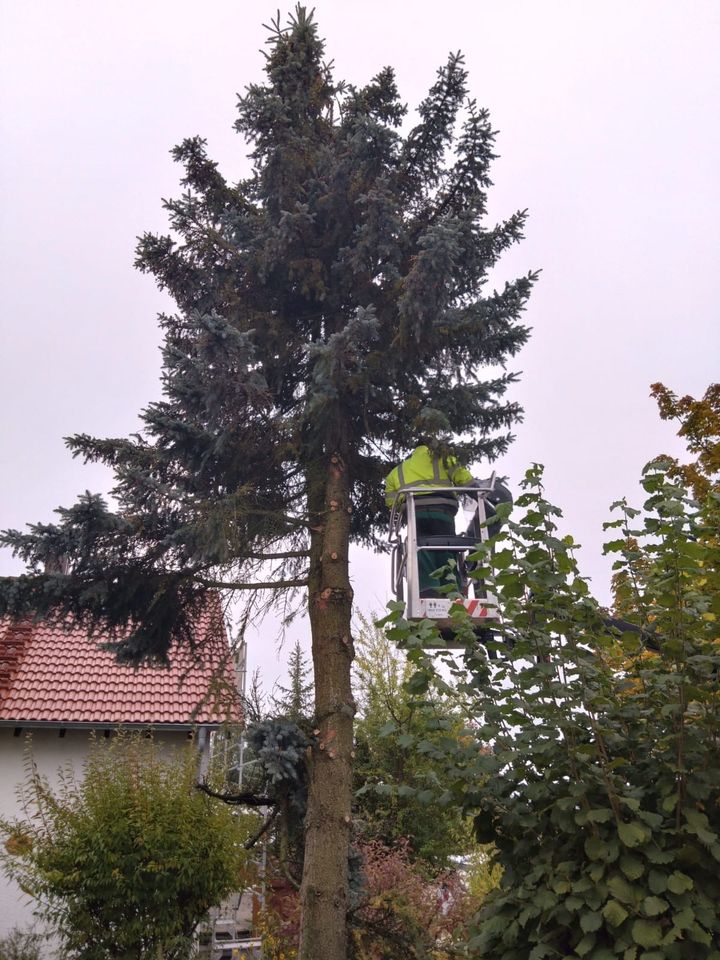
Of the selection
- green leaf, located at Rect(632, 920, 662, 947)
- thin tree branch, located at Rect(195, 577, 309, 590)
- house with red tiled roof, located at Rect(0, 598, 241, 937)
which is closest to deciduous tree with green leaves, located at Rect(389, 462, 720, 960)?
green leaf, located at Rect(632, 920, 662, 947)

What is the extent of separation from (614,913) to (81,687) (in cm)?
1079

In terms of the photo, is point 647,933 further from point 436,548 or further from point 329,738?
point 436,548

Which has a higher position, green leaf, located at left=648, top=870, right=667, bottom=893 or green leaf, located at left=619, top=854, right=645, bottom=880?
green leaf, located at left=619, top=854, right=645, bottom=880

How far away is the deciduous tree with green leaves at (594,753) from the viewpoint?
10.2ft

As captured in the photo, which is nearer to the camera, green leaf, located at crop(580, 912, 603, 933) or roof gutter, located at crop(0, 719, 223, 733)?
green leaf, located at crop(580, 912, 603, 933)

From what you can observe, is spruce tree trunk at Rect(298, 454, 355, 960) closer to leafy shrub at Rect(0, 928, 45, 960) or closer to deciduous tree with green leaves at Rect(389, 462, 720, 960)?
deciduous tree with green leaves at Rect(389, 462, 720, 960)


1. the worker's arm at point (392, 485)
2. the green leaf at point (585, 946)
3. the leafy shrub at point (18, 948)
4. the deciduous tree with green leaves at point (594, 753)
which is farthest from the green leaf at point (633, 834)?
the leafy shrub at point (18, 948)

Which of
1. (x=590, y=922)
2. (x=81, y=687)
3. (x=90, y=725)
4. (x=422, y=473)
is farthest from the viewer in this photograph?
(x=81, y=687)

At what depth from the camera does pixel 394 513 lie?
25.4 ft

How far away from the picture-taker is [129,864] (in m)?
6.94

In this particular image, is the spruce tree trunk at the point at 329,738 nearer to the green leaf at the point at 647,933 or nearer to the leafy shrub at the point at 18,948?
the green leaf at the point at 647,933

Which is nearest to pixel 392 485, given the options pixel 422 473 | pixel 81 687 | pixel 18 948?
pixel 422 473

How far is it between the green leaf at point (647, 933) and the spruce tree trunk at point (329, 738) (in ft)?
9.68

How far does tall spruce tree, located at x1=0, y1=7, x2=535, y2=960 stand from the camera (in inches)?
259
